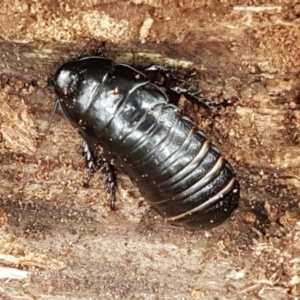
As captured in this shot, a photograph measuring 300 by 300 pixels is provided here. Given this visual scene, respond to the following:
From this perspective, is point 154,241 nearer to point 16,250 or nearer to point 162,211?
A: point 162,211

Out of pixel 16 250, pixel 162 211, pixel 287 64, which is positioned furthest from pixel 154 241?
pixel 287 64

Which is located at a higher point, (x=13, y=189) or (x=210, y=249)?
(x=13, y=189)

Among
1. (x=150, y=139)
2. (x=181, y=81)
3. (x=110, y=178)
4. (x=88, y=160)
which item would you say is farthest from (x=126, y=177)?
(x=181, y=81)

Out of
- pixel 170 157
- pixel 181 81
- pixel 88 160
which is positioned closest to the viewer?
pixel 170 157

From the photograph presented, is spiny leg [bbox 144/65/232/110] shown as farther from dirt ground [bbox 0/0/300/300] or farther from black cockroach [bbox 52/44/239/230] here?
black cockroach [bbox 52/44/239/230]

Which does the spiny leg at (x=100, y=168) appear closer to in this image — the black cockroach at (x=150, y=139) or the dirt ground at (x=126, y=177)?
the dirt ground at (x=126, y=177)

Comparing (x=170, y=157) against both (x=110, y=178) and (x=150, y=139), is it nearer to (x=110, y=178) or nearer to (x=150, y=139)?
(x=150, y=139)

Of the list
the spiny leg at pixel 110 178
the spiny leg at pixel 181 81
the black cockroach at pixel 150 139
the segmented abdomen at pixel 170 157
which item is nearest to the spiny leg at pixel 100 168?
the spiny leg at pixel 110 178
